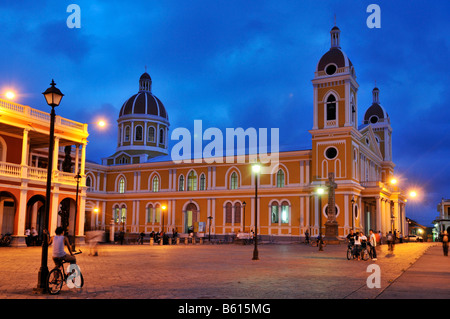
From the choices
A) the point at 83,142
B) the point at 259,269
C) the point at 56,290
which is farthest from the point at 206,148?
the point at 56,290

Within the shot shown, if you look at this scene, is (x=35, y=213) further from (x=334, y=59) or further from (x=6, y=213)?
(x=334, y=59)

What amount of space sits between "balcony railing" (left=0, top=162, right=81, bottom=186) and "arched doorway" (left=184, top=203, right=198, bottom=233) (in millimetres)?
24632

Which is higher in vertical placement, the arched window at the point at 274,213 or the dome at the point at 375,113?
the dome at the point at 375,113

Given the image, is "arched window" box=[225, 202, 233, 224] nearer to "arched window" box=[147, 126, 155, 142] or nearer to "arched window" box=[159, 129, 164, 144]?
"arched window" box=[147, 126, 155, 142]

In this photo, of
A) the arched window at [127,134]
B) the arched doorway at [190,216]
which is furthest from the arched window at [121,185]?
the arched doorway at [190,216]

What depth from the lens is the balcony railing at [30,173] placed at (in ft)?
99.7

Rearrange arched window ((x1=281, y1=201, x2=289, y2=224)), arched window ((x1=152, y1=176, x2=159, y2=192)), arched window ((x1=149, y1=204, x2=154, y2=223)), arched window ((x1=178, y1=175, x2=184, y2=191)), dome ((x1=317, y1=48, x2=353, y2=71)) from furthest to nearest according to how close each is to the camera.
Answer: arched window ((x1=152, y1=176, x2=159, y2=192))
arched window ((x1=149, y1=204, x2=154, y2=223))
arched window ((x1=178, y1=175, x2=184, y2=191))
arched window ((x1=281, y1=201, x2=289, y2=224))
dome ((x1=317, y1=48, x2=353, y2=71))

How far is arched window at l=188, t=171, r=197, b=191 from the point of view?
59.2 meters

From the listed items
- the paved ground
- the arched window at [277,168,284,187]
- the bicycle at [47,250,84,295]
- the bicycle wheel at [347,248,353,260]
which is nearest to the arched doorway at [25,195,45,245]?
the paved ground

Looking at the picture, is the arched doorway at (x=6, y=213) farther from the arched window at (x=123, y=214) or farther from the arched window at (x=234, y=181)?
the arched window at (x=123, y=214)

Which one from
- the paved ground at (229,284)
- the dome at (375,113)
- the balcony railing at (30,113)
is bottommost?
the paved ground at (229,284)

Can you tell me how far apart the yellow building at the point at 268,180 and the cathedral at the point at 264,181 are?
114mm

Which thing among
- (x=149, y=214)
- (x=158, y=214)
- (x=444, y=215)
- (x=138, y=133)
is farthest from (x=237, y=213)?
(x=444, y=215)
